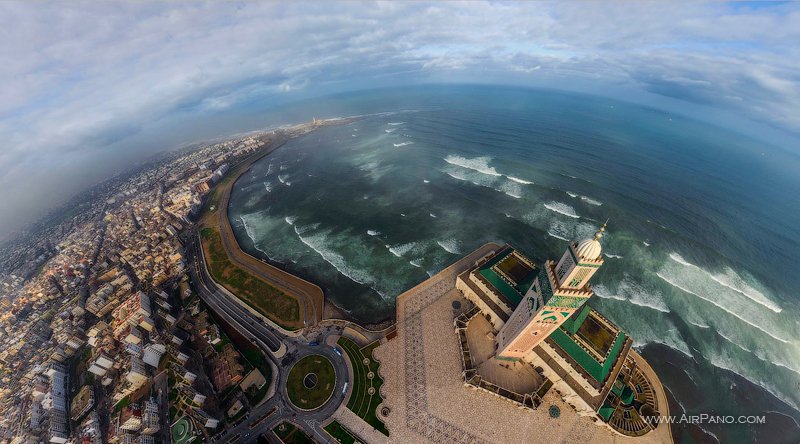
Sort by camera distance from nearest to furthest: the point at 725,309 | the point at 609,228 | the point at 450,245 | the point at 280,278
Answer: the point at 725,309, the point at 280,278, the point at 450,245, the point at 609,228

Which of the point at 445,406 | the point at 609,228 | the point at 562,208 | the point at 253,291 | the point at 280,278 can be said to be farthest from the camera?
the point at 562,208

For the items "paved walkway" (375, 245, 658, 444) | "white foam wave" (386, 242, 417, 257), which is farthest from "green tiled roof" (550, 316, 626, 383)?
"white foam wave" (386, 242, 417, 257)

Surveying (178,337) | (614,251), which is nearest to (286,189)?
(178,337)

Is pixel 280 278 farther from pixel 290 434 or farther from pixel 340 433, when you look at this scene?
pixel 340 433

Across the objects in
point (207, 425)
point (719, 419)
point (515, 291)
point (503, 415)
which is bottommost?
point (719, 419)

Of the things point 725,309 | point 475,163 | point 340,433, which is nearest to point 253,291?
point 340,433

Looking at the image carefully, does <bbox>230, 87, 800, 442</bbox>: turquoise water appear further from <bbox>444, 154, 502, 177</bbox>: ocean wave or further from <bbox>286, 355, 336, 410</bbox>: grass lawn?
<bbox>286, 355, 336, 410</bbox>: grass lawn

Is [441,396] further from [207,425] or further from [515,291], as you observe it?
[207,425]
